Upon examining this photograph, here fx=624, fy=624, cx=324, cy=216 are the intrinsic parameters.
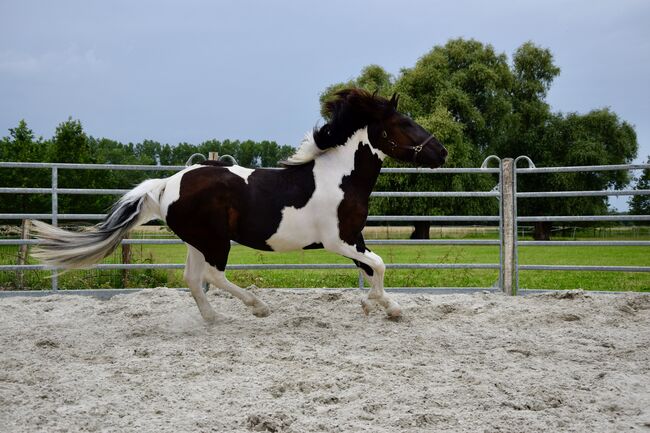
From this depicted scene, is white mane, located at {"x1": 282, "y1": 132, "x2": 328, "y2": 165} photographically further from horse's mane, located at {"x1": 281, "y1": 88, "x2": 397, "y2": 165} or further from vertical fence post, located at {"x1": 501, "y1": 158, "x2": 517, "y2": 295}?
vertical fence post, located at {"x1": 501, "y1": 158, "x2": 517, "y2": 295}

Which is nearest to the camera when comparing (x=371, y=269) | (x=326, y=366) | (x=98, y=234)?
(x=326, y=366)

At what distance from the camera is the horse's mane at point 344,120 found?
17.0 feet

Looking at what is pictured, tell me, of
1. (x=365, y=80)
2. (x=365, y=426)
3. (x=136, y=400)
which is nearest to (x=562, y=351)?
(x=365, y=426)

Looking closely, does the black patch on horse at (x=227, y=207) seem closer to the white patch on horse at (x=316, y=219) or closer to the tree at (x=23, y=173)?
the white patch on horse at (x=316, y=219)

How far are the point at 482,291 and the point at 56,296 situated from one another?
4613mm

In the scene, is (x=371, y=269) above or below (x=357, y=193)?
below

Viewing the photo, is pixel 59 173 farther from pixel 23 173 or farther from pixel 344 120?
pixel 344 120

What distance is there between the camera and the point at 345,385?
11.1 feet

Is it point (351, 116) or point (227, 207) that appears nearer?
point (227, 207)

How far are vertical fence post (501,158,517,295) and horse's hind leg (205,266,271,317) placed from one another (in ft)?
Answer: 10.4

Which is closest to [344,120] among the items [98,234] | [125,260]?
[98,234]

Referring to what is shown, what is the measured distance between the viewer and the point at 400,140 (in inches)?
206

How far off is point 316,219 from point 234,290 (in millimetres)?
912

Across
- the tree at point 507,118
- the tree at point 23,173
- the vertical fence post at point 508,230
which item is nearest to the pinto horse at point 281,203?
the vertical fence post at point 508,230
